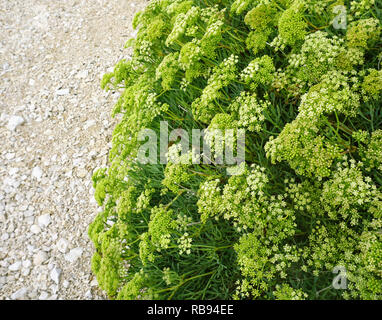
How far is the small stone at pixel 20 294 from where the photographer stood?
11.3ft

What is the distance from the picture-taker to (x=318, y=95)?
1927mm

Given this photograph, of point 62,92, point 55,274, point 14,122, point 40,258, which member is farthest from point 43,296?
point 62,92

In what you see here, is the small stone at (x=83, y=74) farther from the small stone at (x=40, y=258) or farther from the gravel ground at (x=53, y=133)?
the small stone at (x=40, y=258)

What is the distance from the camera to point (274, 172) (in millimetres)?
2607

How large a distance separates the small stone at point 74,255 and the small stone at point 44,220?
23.0 inches

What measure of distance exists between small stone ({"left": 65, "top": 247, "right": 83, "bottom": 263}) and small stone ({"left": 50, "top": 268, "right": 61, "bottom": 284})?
0.50 ft

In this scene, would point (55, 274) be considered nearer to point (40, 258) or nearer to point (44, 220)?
point (40, 258)

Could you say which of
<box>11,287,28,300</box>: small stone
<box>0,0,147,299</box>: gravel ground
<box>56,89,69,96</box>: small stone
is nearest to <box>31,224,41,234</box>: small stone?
<box>0,0,147,299</box>: gravel ground

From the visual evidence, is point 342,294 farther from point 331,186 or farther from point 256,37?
point 256,37

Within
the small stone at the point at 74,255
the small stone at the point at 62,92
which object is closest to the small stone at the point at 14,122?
the small stone at the point at 62,92

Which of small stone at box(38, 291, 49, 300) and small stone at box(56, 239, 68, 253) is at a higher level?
small stone at box(56, 239, 68, 253)

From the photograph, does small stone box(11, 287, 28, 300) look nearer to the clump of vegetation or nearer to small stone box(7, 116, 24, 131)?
the clump of vegetation

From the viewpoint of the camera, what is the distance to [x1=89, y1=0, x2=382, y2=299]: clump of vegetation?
6.36 ft

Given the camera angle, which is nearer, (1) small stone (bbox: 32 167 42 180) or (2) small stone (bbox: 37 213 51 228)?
(2) small stone (bbox: 37 213 51 228)
